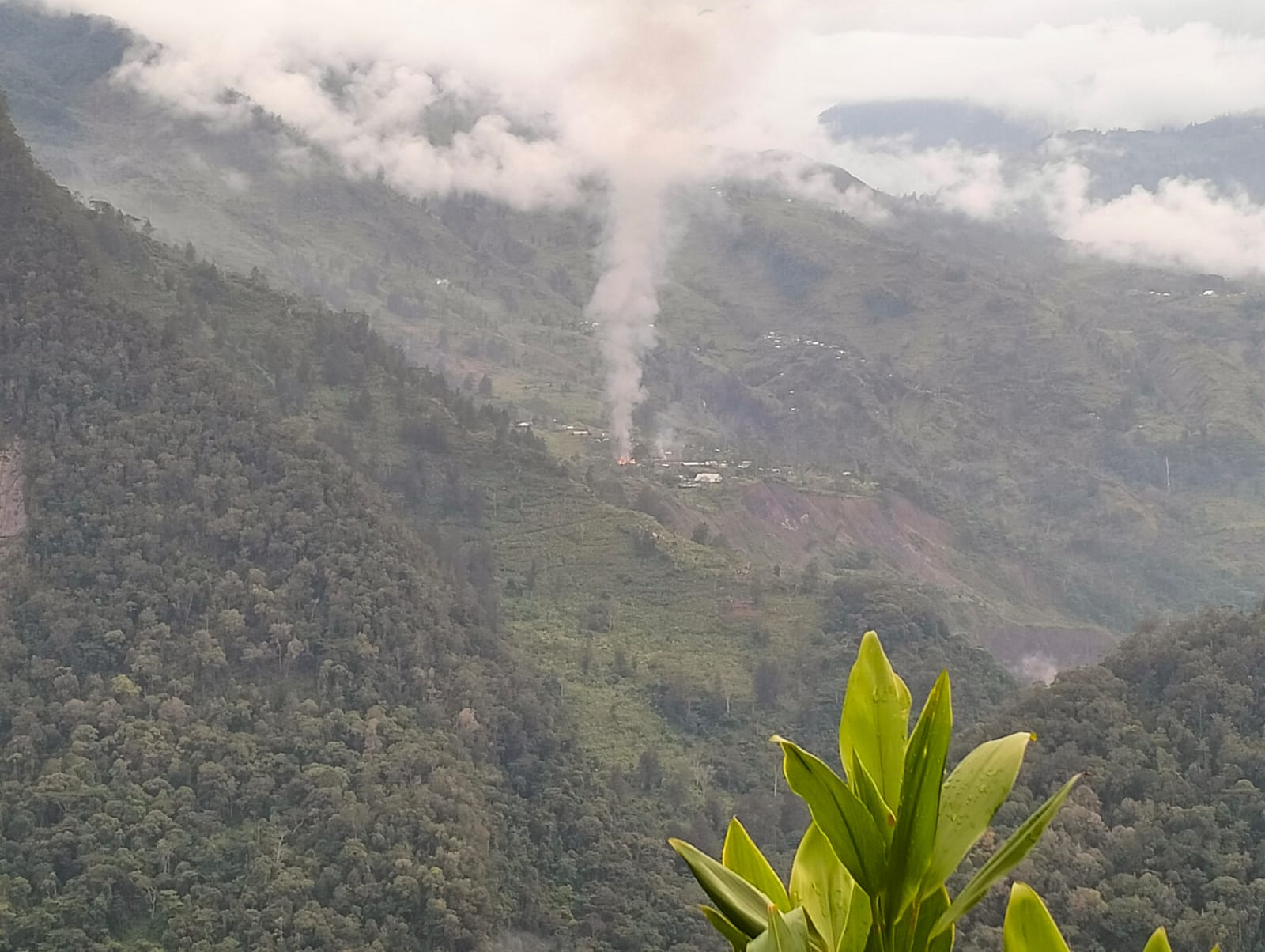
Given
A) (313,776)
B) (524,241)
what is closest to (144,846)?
(313,776)

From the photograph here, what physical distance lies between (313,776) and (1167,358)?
10198 centimetres

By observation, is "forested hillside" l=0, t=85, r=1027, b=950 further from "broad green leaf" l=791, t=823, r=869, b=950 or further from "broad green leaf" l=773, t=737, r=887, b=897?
"broad green leaf" l=773, t=737, r=887, b=897

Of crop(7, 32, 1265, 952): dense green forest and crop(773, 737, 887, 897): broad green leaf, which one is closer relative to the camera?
crop(773, 737, 887, 897): broad green leaf

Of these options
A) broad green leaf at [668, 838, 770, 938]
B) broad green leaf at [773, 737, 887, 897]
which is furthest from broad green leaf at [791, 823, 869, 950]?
broad green leaf at [773, 737, 887, 897]

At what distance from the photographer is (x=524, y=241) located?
395ft

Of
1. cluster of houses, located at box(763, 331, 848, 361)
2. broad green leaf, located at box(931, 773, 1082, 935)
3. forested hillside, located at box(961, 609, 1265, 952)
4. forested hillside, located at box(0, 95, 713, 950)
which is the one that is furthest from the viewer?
cluster of houses, located at box(763, 331, 848, 361)

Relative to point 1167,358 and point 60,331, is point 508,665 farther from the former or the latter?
point 1167,358

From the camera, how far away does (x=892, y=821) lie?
164cm

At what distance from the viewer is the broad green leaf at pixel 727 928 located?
1790mm

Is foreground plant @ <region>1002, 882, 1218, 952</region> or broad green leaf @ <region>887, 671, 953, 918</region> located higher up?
broad green leaf @ <region>887, 671, 953, 918</region>

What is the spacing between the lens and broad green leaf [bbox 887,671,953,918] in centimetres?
157

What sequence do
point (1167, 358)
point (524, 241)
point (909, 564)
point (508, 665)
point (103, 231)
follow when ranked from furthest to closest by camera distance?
point (524, 241) < point (1167, 358) < point (909, 564) < point (103, 231) < point (508, 665)

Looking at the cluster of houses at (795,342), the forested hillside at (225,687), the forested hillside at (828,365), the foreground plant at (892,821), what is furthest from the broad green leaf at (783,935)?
the cluster of houses at (795,342)

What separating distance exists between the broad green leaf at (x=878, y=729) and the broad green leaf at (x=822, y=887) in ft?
0.87
